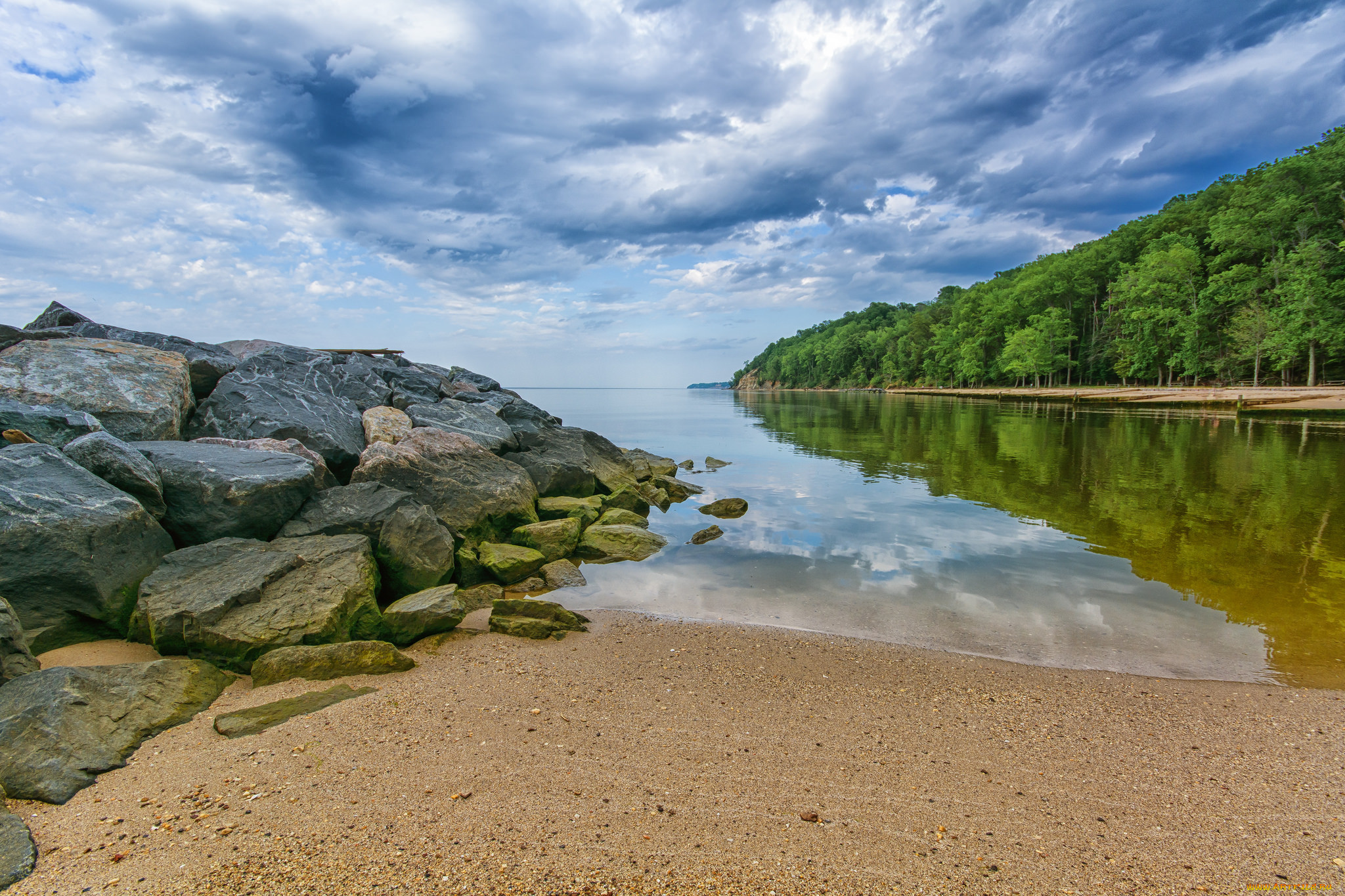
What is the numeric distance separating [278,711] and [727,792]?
3.34m

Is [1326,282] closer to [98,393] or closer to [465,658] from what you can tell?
[465,658]

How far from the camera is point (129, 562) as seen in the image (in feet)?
17.4

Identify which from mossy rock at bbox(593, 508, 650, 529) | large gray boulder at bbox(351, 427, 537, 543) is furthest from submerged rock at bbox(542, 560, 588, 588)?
mossy rock at bbox(593, 508, 650, 529)

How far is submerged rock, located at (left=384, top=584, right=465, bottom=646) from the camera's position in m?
5.72

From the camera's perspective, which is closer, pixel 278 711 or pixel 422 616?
pixel 278 711

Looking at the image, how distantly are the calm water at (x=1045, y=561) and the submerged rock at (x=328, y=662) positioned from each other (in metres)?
2.64

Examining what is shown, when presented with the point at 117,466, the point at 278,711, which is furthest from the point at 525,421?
the point at 278,711

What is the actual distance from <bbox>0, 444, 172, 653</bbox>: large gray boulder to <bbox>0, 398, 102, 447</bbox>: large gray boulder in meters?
1.29

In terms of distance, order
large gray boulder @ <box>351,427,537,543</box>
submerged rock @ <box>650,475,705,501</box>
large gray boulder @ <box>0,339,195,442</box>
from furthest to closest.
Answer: submerged rock @ <box>650,475,705,501</box>, large gray boulder @ <box>351,427,537,543</box>, large gray boulder @ <box>0,339,195,442</box>

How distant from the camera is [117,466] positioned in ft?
19.3

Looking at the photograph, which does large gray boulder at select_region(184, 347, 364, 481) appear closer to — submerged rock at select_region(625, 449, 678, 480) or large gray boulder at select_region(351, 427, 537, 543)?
large gray boulder at select_region(351, 427, 537, 543)

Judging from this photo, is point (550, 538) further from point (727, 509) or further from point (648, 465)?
point (648, 465)

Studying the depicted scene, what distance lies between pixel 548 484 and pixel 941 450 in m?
18.2

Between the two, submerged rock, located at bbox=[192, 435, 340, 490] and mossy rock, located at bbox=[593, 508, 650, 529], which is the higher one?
submerged rock, located at bbox=[192, 435, 340, 490]
